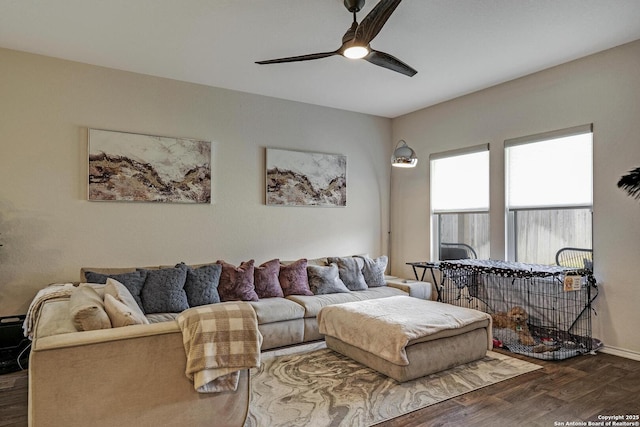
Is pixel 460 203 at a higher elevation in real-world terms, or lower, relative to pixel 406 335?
higher

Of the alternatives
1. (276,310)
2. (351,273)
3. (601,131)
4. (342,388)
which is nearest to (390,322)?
(342,388)

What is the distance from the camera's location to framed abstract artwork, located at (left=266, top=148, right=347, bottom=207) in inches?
204

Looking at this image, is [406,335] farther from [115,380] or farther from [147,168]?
[147,168]

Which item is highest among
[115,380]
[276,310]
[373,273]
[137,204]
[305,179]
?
[305,179]

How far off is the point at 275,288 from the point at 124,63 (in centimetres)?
281

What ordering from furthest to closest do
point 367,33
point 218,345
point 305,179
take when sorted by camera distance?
point 305,179
point 367,33
point 218,345

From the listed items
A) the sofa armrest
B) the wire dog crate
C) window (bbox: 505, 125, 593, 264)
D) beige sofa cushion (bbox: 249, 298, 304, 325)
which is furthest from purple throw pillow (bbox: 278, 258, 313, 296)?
window (bbox: 505, 125, 593, 264)

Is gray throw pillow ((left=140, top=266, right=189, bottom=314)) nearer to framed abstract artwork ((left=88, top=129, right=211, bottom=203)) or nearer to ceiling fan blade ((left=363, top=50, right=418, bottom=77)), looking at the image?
framed abstract artwork ((left=88, top=129, right=211, bottom=203))

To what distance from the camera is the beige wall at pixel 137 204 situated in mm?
3816

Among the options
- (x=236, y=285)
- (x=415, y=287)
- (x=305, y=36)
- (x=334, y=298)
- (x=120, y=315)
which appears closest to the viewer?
(x=120, y=315)

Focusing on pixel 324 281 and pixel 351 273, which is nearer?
pixel 324 281

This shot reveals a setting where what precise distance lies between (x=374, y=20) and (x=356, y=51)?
14.1 inches

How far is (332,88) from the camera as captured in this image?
4.88 meters

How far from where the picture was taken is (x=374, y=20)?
94.7 inches
